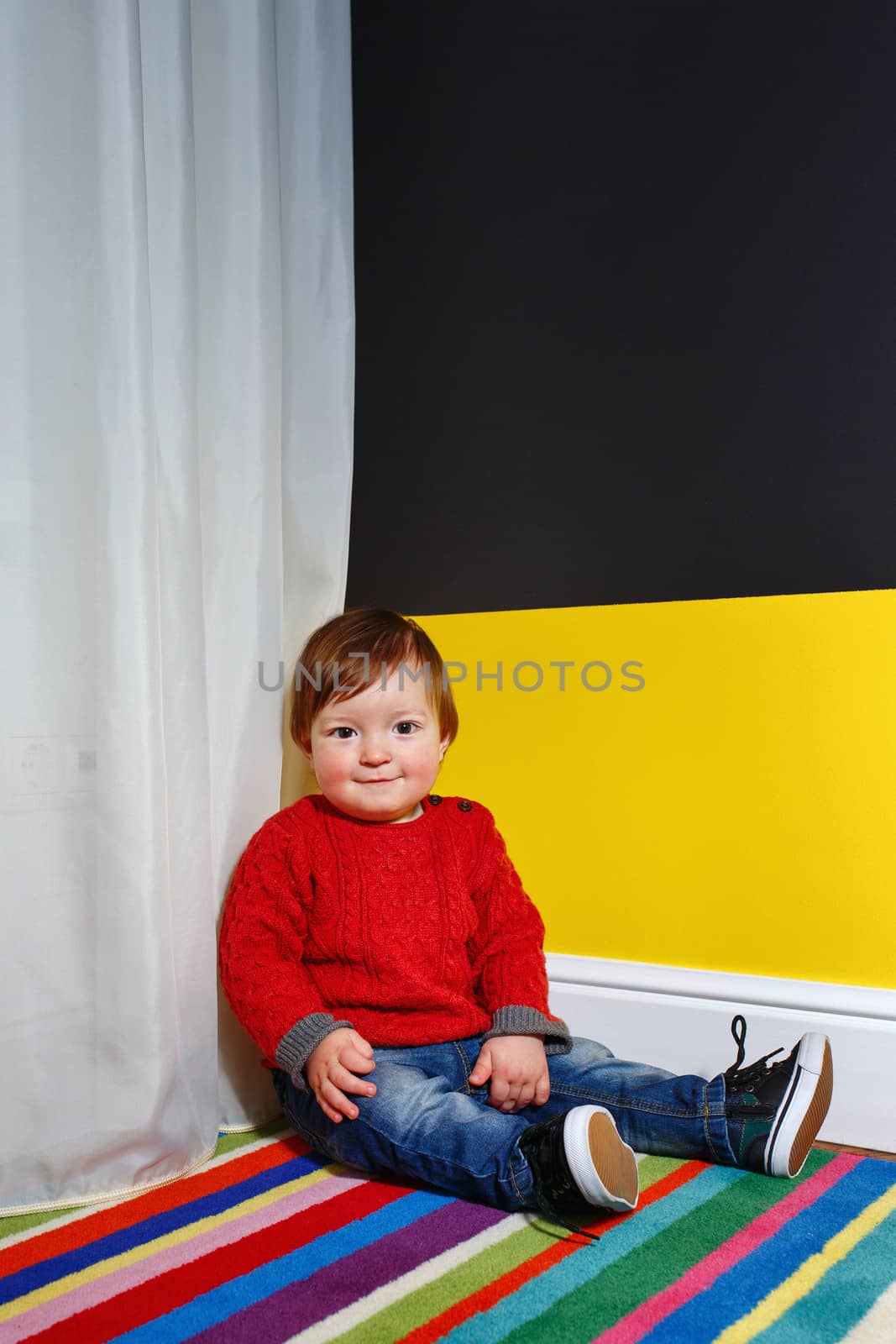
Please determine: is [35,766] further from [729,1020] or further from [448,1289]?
[729,1020]

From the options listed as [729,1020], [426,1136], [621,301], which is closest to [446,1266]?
[426,1136]

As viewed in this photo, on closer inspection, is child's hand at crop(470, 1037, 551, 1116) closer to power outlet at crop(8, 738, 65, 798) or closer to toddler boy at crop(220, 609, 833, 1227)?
toddler boy at crop(220, 609, 833, 1227)

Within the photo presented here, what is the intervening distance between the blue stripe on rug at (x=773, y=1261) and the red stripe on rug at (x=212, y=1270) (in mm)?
317

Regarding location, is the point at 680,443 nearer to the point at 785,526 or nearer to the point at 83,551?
the point at 785,526

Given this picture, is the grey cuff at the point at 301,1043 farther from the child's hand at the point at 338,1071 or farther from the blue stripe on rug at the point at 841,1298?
the blue stripe on rug at the point at 841,1298

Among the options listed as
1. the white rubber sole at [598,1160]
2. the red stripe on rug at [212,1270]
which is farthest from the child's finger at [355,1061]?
the white rubber sole at [598,1160]

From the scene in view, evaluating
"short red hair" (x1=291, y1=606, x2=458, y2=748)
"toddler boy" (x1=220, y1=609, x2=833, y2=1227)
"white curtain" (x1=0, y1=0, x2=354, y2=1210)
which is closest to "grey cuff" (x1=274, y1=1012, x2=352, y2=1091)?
"toddler boy" (x1=220, y1=609, x2=833, y2=1227)

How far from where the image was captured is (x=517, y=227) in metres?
1.52

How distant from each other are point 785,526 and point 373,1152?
2.74 ft

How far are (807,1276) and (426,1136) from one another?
0.35 meters

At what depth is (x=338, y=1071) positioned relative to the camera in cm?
108

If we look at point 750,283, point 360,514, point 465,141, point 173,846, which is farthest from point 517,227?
point 173,846

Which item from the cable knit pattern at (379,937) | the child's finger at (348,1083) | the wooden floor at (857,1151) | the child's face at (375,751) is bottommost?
the wooden floor at (857,1151)

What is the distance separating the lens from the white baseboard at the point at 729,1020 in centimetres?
119
